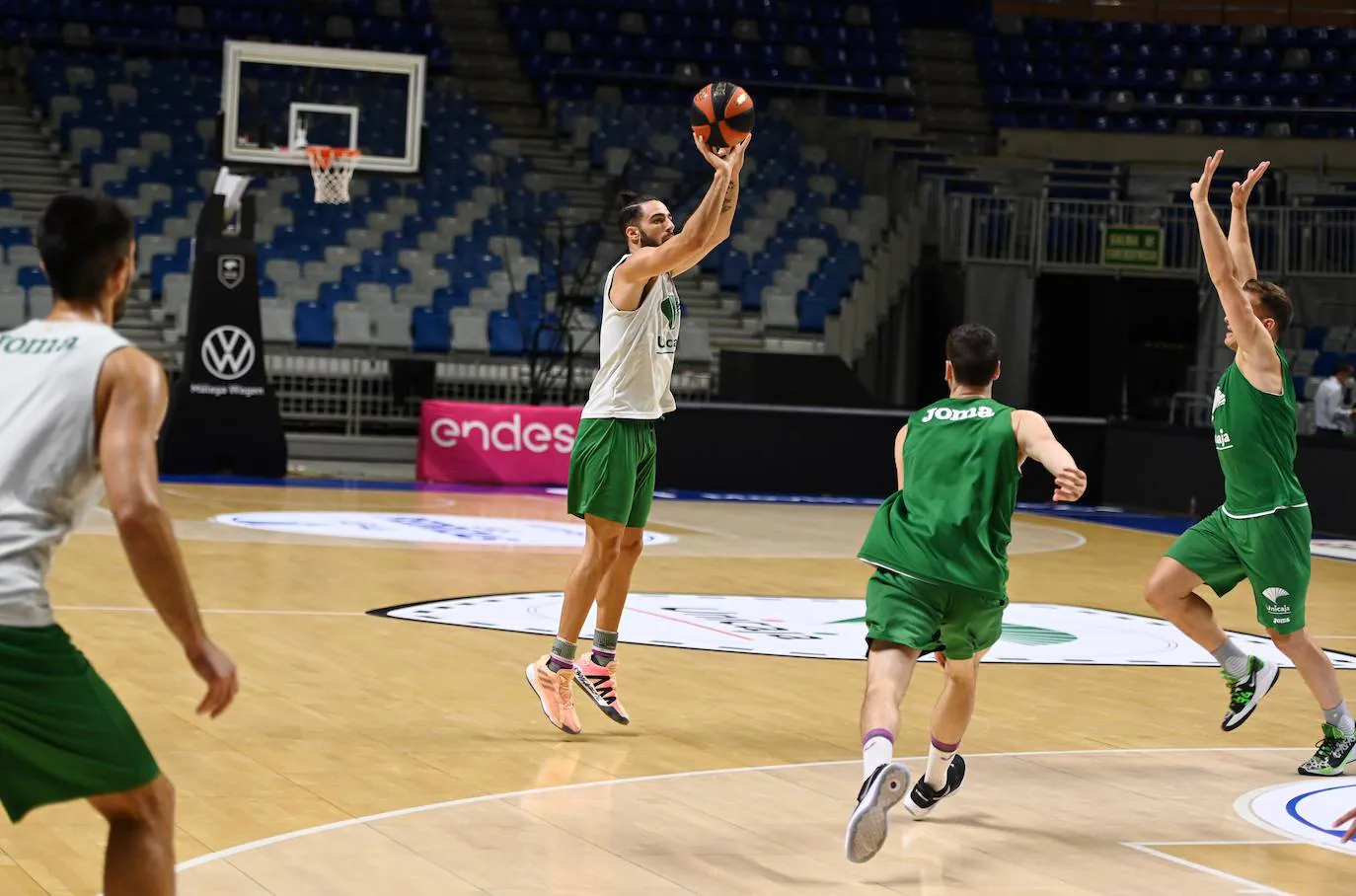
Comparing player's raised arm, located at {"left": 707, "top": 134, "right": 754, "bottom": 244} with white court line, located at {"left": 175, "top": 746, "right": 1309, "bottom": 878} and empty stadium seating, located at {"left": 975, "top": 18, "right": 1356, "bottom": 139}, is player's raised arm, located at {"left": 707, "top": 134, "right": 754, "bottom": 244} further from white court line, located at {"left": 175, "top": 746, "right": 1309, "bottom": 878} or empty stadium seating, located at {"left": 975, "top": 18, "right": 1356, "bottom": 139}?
empty stadium seating, located at {"left": 975, "top": 18, "right": 1356, "bottom": 139}

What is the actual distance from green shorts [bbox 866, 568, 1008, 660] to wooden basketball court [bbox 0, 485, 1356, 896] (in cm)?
62

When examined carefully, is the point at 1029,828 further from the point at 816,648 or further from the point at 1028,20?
the point at 1028,20

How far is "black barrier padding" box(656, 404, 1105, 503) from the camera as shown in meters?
20.3

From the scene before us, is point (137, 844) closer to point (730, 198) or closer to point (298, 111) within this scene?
point (730, 198)

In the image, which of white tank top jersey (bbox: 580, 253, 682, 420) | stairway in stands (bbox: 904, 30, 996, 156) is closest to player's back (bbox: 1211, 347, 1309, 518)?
white tank top jersey (bbox: 580, 253, 682, 420)

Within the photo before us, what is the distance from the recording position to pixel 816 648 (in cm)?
954

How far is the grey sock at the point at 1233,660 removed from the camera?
7.22 m

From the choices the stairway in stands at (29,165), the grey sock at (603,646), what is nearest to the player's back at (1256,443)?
the grey sock at (603,646)

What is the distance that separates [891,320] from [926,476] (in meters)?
19.6

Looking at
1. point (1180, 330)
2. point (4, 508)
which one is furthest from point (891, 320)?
point (4, 508)

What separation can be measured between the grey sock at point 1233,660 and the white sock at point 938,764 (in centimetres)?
182

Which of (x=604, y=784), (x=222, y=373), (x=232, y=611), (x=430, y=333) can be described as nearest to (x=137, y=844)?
(x=604, y=784)

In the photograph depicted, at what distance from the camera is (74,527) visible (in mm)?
3549

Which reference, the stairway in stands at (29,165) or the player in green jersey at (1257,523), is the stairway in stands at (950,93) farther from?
the player in green jersey at (1257,523)
